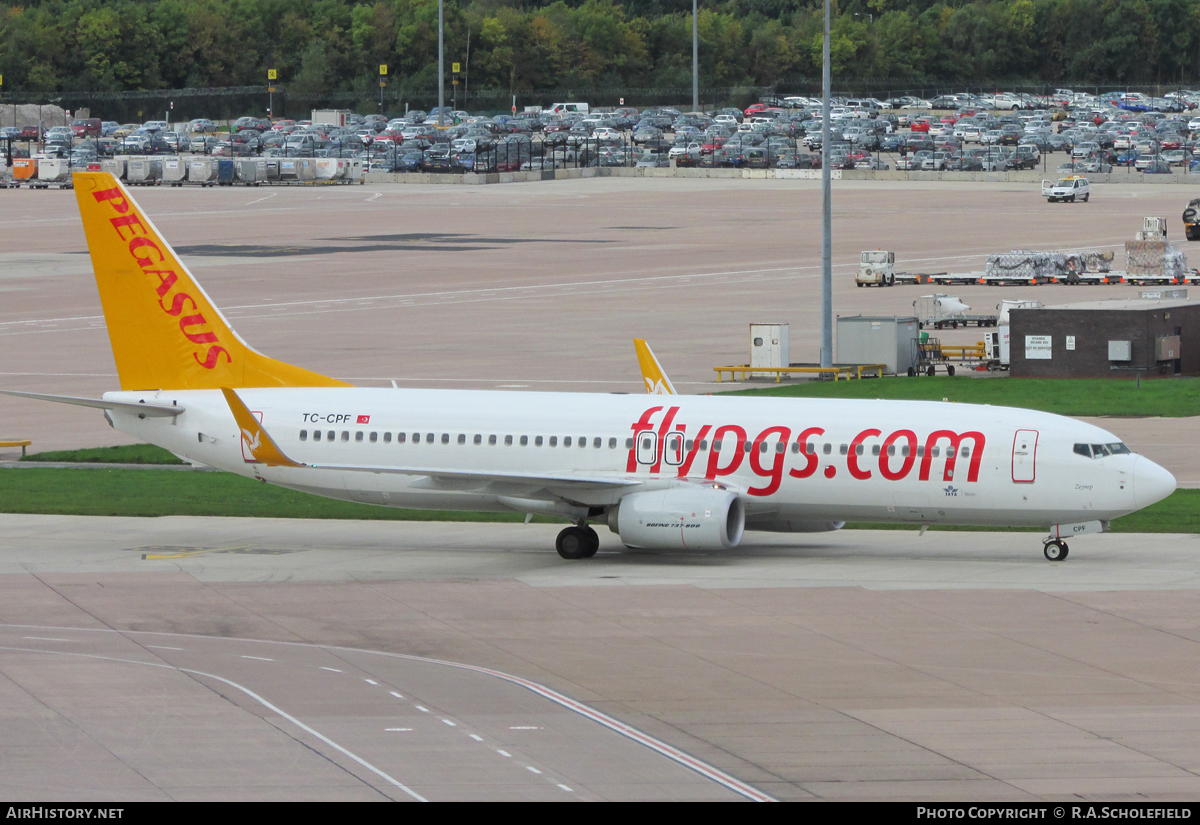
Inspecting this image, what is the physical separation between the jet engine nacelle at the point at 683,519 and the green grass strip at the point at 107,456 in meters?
21.2

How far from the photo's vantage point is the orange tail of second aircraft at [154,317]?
45.8 meters

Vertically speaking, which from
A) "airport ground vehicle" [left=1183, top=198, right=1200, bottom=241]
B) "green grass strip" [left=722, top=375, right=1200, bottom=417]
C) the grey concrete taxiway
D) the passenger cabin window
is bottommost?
the grey concrete taxiway

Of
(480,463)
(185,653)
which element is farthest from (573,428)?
(185,653)

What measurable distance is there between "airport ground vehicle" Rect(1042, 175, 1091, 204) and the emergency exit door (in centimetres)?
A: 12410

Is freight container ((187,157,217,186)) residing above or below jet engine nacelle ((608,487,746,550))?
above

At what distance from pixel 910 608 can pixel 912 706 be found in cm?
755

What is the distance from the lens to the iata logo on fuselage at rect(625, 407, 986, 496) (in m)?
40.6

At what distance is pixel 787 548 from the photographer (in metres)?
44.6

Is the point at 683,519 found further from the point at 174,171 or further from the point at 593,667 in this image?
the point at 174,171

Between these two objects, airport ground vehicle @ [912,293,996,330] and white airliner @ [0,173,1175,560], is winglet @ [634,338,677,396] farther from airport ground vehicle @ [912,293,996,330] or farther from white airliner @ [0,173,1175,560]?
airport ground vehicle @ [912,293,996,330]

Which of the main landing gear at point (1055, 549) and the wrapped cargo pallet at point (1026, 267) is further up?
the wrapped cargo pallet at point (1026, 267)

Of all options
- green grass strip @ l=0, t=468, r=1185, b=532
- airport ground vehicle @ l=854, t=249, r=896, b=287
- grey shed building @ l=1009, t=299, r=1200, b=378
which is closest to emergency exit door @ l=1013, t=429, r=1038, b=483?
green grass strip @ l=0, t=468, r=1185, b=532

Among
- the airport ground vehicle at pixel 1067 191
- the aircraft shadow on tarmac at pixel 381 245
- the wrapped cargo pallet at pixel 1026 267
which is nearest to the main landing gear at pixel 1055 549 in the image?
the wrapped cargo pallet at pixel 1026 267

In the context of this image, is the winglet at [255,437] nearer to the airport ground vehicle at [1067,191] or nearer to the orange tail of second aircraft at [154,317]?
the orange tail of second aircraft at [154,317]
